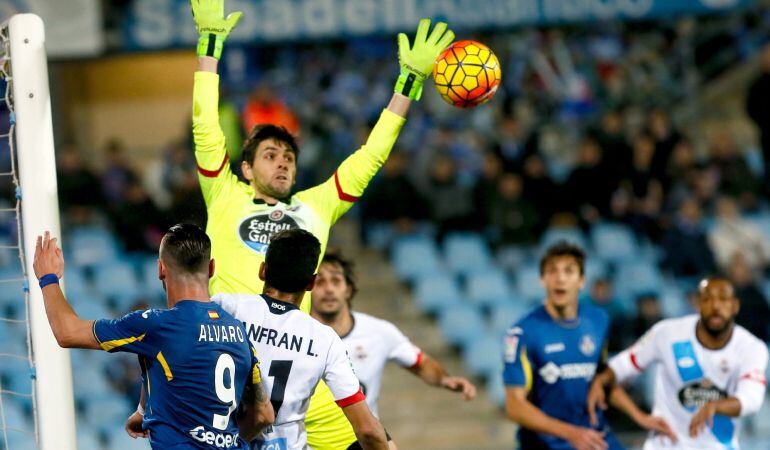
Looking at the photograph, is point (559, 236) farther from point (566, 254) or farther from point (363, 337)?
point (363, 337)

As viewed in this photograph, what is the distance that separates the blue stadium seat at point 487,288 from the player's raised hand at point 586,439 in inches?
240

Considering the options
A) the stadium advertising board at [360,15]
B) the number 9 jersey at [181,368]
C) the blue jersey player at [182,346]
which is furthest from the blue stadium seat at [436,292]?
the number 9 jersey at [181,368]

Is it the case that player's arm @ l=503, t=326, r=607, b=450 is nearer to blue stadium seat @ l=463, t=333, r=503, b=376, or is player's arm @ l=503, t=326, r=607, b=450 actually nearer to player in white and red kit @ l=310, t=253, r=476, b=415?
player in white and red kit @ l=310, t=253, r=476, b=415

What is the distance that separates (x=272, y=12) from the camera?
12992mm

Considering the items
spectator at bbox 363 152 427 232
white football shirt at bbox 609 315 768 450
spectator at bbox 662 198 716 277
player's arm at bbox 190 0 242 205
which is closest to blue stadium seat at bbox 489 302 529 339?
spectator at bbox 363 152 427 232

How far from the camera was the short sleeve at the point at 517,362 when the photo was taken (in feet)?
25.8

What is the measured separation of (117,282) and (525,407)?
662 centimetres

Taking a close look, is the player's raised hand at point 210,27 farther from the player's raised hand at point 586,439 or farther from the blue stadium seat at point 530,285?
the blue stadium seat at point 530,285

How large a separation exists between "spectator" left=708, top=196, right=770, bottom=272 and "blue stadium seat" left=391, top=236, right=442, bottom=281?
125 inches

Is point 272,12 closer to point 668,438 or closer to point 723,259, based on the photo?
point 723,259

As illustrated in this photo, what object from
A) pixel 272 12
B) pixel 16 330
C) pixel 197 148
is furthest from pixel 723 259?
pixel 197 148

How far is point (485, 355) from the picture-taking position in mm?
13156

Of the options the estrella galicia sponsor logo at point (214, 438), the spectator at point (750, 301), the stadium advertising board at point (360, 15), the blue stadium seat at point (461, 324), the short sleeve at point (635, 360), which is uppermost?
the stadium advertising board at point (360, 15)

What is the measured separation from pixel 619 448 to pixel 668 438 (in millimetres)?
369
